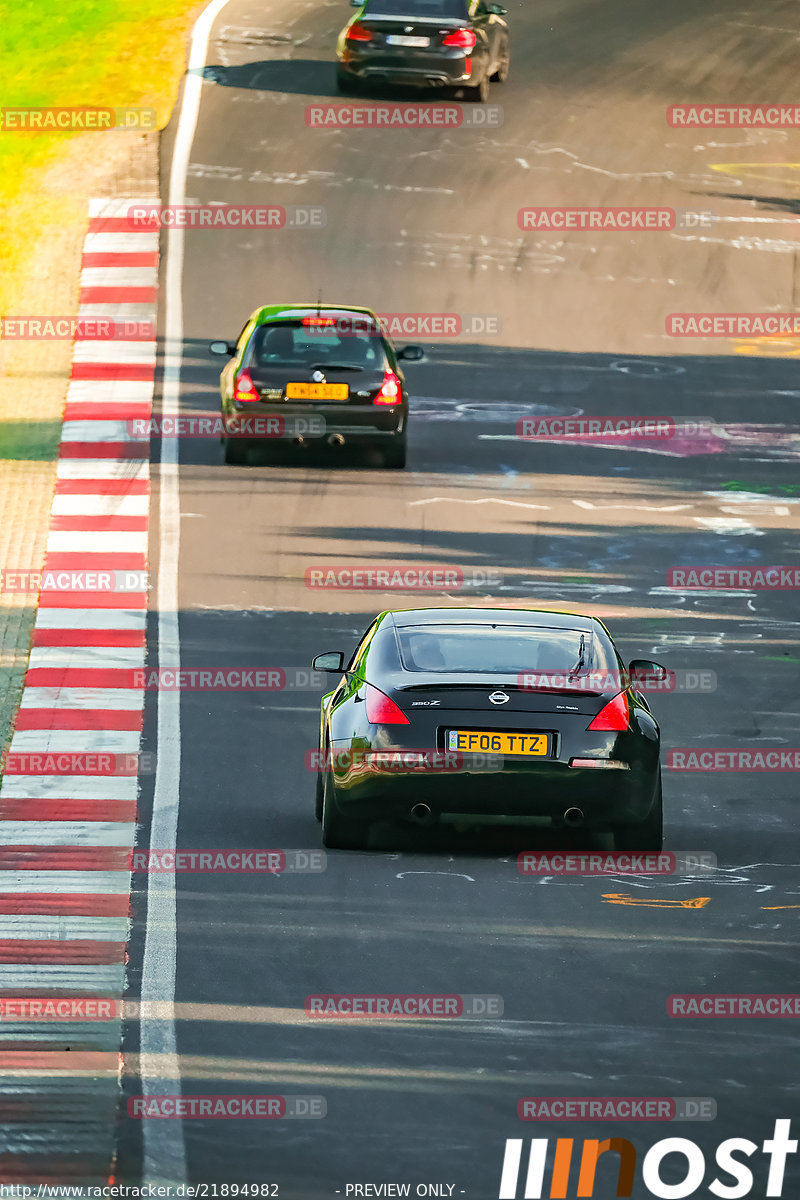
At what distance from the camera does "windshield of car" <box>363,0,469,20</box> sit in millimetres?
34750

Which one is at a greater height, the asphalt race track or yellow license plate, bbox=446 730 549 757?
yellow license plate, bbox=446 730 549 757

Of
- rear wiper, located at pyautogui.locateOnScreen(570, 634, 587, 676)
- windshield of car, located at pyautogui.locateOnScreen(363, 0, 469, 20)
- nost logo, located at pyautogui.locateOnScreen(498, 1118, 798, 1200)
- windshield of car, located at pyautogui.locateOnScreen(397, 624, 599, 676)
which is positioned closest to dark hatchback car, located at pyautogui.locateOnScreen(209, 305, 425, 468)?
windshield of car, located at pyautogui.locateOnScreen(397, 624, 599, 676)

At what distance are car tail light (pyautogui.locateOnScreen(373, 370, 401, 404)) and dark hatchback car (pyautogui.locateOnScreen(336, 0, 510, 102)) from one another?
1321cm

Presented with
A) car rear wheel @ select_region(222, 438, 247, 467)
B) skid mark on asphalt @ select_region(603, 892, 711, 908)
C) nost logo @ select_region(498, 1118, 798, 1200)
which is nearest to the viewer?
nost logo @ select_region(498, 1118, 798, 1200)

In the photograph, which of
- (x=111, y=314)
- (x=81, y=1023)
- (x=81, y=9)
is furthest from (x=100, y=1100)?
(x=81, y=9)

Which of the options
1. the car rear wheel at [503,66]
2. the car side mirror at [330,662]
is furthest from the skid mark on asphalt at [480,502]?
the car rear wheel at [503,66]

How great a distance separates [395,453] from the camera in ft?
78.3

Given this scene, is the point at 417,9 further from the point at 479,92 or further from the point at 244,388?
the point at 244,388

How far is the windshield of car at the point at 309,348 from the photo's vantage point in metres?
22.8

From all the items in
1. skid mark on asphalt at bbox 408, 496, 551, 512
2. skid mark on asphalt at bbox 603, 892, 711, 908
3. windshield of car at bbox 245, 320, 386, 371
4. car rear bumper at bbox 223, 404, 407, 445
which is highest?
skid mark on asphalt at bbox 603, 892, 711, 908

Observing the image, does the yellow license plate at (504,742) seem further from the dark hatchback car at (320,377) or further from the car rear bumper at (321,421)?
the car rear bumper at (321,421)

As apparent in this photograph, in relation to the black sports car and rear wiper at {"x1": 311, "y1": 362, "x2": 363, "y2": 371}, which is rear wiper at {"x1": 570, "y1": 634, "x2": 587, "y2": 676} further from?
rear wiper at {"x1": 311, "y1": 362, "x2": 363, "y2": 371}

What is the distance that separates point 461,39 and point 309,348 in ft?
44.4

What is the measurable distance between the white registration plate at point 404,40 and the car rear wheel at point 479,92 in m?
1.64
